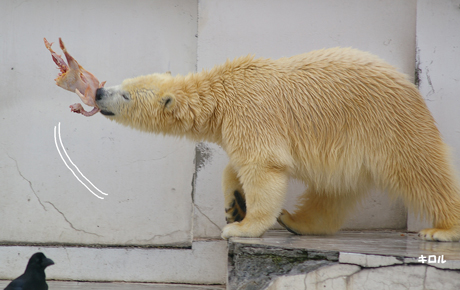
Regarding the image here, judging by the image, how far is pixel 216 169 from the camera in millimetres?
4066

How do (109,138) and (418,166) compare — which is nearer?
(418,166)

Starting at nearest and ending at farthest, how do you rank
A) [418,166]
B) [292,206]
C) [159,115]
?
1. [418,166]
2. [159,115]
3. [292,206]

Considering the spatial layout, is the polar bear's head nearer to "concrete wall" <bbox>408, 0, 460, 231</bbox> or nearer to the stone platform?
the stone platform

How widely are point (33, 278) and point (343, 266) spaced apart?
216cm

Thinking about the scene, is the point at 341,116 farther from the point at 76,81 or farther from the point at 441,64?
the point at 76,81

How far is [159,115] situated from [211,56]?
1.04 metres

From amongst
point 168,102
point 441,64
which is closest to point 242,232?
point 168,102

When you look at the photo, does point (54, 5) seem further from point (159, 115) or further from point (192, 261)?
point (192, 261)

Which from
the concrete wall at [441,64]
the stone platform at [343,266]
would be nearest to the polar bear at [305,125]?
the stone platform at [343,266]

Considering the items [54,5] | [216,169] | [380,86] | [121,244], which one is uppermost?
[54,5]

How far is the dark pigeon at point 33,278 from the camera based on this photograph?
314cm

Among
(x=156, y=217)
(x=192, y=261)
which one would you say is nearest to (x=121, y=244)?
(x=156, y=217)

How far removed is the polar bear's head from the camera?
320 cm

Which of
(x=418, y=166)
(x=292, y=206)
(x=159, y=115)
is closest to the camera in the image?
(x=418, y=166)
